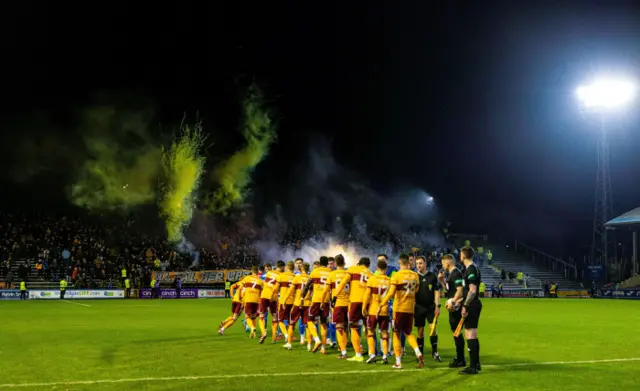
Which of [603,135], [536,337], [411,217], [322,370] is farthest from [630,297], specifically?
[322,370]

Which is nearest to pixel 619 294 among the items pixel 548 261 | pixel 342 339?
pixel 548 261

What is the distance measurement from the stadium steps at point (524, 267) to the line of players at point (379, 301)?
51.8m

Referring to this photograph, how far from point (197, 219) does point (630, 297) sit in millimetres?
39291

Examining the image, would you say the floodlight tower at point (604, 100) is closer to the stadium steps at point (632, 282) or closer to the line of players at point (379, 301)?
the stadium steps at point (632, 282)

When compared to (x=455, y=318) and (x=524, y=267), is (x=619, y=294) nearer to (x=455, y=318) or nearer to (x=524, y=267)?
(x=524, y=267)

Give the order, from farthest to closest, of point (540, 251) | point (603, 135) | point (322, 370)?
point (540, 251)
point (603, 135)
point (322, 370)

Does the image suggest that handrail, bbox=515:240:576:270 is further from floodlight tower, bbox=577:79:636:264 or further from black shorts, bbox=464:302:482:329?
black shorts, bbox=464:302:482:329

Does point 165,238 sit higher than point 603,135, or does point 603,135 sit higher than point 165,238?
point 603,135

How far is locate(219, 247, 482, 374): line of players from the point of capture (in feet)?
41.1

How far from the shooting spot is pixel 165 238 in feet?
177

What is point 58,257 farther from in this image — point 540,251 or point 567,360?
point 540,251

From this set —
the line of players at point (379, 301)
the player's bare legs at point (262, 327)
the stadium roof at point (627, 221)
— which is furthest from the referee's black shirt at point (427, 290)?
the stadium roof at point (627, 221)

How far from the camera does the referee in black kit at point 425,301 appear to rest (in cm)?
1419

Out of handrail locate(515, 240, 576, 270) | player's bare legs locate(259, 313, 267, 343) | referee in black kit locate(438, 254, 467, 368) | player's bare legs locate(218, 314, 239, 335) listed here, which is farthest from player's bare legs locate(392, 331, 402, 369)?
handrail locate(515, 240, 576, 270)
